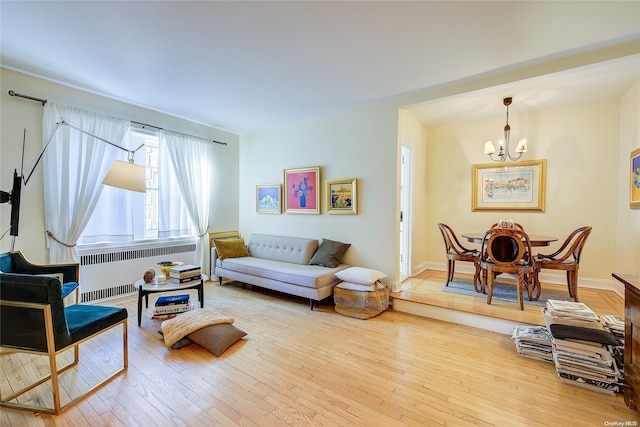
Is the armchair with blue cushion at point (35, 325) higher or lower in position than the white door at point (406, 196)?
lower

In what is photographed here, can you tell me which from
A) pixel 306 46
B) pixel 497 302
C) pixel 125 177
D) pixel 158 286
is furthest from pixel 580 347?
pixel 125 177

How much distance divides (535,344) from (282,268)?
282cm

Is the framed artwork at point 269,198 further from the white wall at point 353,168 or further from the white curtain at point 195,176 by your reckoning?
the white curtain at point 195,176

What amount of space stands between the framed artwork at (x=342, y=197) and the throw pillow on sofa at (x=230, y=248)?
5.57 ft

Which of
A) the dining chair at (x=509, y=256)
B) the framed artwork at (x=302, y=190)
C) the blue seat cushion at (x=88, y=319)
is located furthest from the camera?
the framed artwork at (x=302, y=190)

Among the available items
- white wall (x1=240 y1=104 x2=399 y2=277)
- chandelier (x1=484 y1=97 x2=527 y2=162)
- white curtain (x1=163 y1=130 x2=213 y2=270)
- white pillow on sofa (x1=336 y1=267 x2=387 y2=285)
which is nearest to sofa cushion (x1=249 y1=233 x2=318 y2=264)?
white wall (x1=240 y1=104 x2=399 y2=277)

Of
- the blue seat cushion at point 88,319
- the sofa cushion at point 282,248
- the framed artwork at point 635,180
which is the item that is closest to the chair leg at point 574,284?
the framed artwork at point 635,180

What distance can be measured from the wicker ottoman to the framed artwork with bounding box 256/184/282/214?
78.4 inches

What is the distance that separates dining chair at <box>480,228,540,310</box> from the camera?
3.00m

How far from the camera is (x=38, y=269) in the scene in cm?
270

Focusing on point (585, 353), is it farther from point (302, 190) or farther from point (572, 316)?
point (302, 190)

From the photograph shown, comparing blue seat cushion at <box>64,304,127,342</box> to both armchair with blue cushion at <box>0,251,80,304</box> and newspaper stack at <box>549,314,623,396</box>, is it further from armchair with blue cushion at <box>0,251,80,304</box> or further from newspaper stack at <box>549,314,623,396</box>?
newspaper stack at <box>549,314,623,396</box>

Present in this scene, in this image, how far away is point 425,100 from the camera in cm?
332

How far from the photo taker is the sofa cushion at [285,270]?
3410mm
